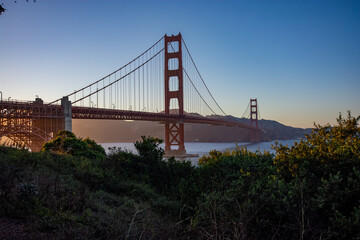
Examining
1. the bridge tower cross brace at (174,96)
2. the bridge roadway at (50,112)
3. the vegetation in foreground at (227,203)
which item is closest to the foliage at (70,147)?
the bridge roadway at (50,112)

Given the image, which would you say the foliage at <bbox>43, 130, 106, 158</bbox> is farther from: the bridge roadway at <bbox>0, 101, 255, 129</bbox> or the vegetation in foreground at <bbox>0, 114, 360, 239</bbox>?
the vegetation in foreground at <bbox>0, 114, 360, 239</bbox>

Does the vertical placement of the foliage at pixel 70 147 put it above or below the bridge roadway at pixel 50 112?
below

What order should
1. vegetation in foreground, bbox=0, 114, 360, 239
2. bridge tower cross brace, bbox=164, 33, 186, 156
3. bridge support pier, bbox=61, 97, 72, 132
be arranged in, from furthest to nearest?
bridge tower cross brace, bbox=164, 33, 186, 156 < bridge support pier, bbox=61, 97, 72, 132 < vegetation in foreground, bbox=0, 114, 360, 239

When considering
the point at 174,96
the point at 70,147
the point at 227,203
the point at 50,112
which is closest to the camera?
the point at 227,203

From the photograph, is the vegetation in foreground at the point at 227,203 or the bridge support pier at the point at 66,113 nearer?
the vegetation in foreground at the point at 227,203

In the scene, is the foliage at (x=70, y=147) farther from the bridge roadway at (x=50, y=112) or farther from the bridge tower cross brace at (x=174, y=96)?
the bridge tower cross brace at (x=174, y=96)

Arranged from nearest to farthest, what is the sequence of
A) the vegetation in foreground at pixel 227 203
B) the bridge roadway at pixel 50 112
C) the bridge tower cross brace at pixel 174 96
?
the vegetation in foreground at pixel 227 203, the bridge roadway at pixel 50 112, the bridge tower cross brace at pixel 174 96

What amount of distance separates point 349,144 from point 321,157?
2.66 feet

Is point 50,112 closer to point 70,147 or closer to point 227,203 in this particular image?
point 70,147

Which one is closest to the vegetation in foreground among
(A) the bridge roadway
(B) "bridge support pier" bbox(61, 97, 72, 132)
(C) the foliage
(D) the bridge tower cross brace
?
(C) the foliage

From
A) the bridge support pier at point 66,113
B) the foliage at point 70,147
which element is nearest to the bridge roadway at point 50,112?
the bridge support pier at point 66,113

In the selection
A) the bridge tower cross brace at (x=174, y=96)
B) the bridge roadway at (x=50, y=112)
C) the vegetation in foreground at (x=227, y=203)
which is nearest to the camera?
the vegetation in foreground at (x=227, y=203)

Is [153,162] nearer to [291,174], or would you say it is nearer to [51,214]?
[291,174]

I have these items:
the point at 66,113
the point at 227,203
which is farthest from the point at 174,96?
the point at 227,203
